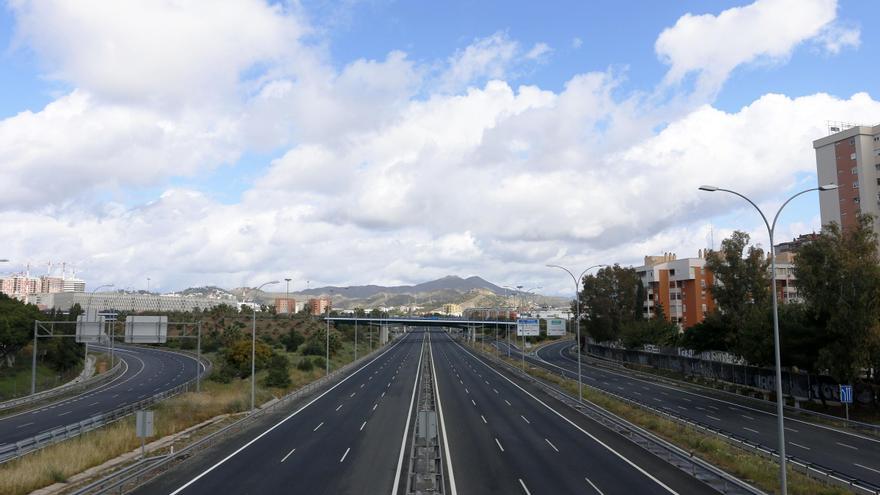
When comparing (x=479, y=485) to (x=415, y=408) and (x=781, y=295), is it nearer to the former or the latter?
(x=415, y=408)

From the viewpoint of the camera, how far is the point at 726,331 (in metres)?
65.1

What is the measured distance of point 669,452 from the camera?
88.6ft

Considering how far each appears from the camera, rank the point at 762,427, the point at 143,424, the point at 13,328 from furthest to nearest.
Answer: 1. the point at 13,328
2. the point at 762,427
3. the point at 143,424

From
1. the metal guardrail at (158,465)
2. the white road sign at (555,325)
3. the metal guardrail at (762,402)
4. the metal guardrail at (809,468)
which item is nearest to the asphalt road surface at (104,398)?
the metal guardrail at (158,465)

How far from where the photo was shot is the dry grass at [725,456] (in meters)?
20.0

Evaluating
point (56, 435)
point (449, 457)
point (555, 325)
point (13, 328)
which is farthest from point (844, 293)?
point (13, 328)

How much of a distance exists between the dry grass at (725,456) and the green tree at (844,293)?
46.6 ft

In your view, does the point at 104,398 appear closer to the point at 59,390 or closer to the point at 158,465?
the point at 59,390

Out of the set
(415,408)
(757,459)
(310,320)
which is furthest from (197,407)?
(310,320)

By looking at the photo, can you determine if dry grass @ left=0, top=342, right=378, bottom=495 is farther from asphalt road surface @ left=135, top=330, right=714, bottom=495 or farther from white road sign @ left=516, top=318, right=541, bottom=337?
white road sign @ left=516, top=318, right=541, bottom=337

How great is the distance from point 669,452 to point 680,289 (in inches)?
3543

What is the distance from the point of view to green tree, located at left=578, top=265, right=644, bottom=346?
327 ft

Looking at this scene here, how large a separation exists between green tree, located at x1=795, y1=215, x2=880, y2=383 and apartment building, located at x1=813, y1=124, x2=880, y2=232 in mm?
53589

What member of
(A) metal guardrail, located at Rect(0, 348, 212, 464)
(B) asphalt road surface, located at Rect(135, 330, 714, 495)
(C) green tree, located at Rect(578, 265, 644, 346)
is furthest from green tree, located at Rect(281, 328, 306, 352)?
(A) metal guardrail, located at Rect(0, 348, 212, 464)
